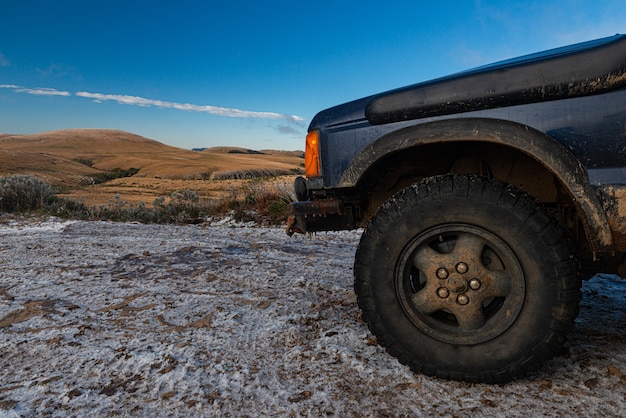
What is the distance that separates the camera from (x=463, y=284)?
1.91 m

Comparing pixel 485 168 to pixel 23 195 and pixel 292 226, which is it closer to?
pixel 292 226

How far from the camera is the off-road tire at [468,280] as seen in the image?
5.75ft

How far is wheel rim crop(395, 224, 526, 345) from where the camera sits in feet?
6.03

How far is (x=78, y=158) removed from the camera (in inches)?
2451

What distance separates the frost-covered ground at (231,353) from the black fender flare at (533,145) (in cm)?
80

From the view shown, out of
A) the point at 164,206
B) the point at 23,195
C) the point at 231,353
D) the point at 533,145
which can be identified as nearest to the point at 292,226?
the point at 231,353

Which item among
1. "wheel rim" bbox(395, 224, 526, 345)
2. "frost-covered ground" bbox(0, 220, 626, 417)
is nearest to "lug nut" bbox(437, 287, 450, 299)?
"wheel rim" bbox(395, 224, 526, 345)

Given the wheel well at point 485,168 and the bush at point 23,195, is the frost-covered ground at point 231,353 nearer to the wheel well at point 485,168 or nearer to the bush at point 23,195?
the wheel well at point 485,168

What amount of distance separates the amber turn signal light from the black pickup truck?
13.6 inches

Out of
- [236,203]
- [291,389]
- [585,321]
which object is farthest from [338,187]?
[236,203]

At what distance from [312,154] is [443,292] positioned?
123cm

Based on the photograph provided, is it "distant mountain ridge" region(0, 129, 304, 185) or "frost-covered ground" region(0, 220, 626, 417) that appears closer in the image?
"frost-covered ground" region(0, 220, 626, 417)

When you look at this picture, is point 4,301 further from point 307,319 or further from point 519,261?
point 519,261

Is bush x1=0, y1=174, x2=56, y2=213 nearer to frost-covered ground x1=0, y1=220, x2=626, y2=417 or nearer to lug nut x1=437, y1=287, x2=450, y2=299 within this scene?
frost-covered ground x1=0, y1=220, x2=626, y2=417
